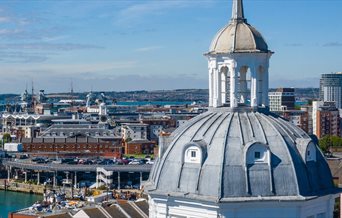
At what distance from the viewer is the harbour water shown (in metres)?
43.1

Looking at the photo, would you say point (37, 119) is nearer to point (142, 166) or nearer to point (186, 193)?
point (142, 166)

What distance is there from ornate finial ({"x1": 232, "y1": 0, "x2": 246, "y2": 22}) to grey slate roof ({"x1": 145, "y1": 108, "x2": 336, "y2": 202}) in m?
1.25

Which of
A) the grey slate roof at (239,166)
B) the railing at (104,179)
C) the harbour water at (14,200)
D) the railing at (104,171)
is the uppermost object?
the grey slate roof at (239,166)

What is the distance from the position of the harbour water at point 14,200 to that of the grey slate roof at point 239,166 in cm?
3204

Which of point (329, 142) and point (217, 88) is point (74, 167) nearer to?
point (329, 142)

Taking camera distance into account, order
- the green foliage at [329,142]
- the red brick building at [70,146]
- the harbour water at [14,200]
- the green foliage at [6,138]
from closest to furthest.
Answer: the harbour water at [14,200] < the green foliage at [329,142] < the red brick building at [70,146] < the green foliage at [6,138]

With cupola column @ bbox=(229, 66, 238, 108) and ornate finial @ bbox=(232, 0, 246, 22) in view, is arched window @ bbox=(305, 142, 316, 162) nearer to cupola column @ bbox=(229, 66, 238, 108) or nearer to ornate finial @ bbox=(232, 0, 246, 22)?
cupola column @ bbox=(229, 66, 238, 108)

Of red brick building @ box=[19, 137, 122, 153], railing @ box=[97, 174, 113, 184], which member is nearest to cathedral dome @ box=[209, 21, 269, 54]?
railing @ box=[97, 174, 113, 184]

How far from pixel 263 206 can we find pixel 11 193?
45093mm

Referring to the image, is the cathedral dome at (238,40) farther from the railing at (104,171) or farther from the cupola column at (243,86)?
the railing at (104,171)

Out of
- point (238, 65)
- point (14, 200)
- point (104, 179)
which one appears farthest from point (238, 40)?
point (104, 179)

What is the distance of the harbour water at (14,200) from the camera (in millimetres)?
43062

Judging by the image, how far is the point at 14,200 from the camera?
155 ft

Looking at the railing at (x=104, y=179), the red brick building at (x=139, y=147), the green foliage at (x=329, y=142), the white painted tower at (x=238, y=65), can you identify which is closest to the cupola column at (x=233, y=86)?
the white painted tower at (x=238, y=65)
